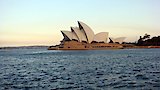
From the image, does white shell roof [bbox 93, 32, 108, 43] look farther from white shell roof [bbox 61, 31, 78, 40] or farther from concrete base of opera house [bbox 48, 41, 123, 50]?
white shell roof [bbox 61, 31, 78, 40]

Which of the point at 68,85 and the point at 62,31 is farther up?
the point at 62,31

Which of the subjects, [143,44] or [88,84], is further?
[143,44]

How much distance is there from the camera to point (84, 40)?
9662 cm

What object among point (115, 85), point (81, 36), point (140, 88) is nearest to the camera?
point (140, 88)

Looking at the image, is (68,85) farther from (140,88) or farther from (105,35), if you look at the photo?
(105,35)

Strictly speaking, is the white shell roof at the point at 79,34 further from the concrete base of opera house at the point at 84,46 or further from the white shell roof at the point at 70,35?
the concrete base of opera house at the point at 84,46

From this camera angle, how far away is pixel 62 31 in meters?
97.0

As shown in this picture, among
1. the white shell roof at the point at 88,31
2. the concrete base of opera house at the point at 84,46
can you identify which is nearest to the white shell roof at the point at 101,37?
the concrete base of opera house at the point at 84,46

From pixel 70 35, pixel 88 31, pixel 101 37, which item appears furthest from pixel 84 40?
pixel 101 37

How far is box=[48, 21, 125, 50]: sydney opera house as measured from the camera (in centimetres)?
9091

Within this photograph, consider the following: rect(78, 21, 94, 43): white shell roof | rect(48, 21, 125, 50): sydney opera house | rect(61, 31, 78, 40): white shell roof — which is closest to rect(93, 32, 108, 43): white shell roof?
rect(48, 21, 125, 50): sydney opera house

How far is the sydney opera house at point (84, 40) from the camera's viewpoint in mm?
90912

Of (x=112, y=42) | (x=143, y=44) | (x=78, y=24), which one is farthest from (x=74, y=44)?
(x=143, y=44)

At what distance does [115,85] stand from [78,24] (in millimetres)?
73827
